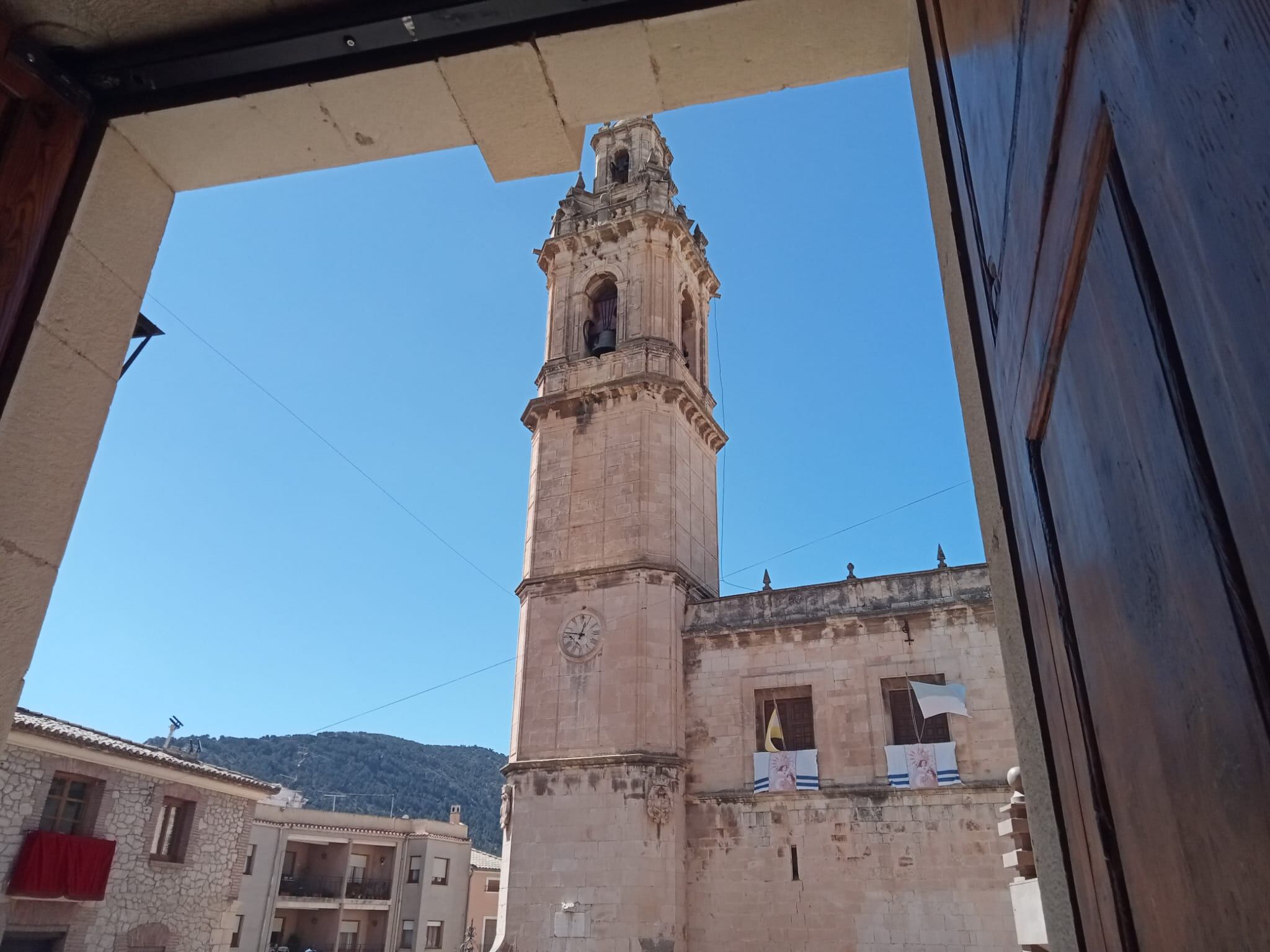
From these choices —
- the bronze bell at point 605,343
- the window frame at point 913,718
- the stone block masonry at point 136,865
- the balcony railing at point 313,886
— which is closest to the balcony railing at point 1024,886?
the window frame at point 913,718

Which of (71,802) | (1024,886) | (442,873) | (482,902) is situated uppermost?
(71,802)

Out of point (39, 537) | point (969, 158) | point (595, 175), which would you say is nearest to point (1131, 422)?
point (969, 158)

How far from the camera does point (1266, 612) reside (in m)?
0.60

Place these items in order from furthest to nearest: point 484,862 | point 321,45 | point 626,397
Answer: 1. point 484,862
2. point 626,397
3. point 321,45

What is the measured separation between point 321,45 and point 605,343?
18.4m

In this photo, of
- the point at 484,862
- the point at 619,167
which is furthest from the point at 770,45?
the point at 484,862

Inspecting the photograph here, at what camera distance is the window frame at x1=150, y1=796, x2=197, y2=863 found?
58.3 feet

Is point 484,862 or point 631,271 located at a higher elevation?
point 631,271

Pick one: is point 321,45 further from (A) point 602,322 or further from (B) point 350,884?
(B) point 350,884

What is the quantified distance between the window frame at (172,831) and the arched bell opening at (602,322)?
13.1 m

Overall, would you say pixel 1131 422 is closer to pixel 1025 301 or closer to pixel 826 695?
pixel 1025 301

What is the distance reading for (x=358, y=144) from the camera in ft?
9.20

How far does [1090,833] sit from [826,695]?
16068 millimetres

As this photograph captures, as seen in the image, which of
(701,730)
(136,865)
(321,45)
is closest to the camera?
(321,45)
